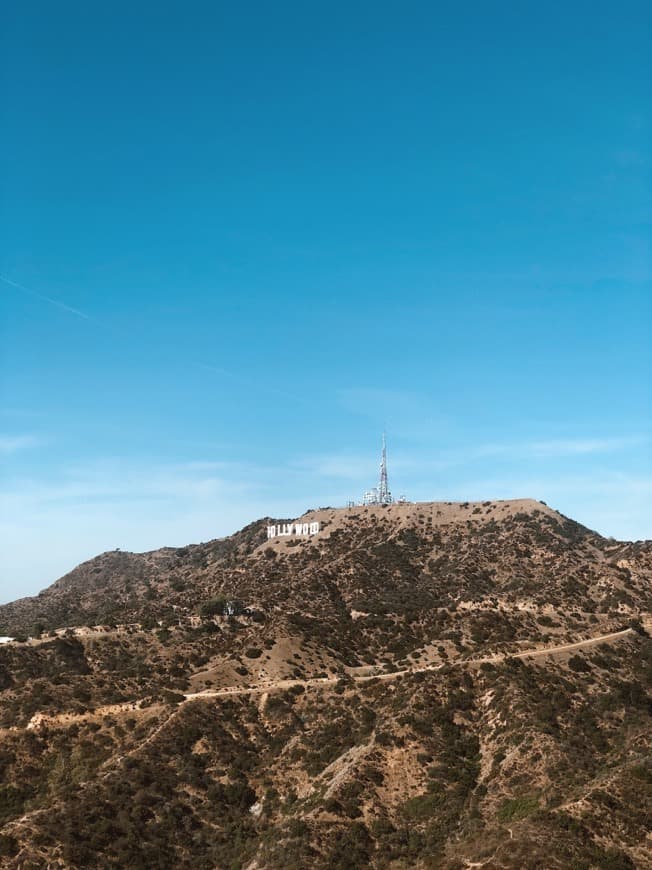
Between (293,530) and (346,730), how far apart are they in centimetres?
8943

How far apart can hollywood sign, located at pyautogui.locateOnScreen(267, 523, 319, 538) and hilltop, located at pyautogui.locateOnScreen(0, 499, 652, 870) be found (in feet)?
110

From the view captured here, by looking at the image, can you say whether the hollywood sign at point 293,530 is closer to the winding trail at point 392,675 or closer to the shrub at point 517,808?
the winding trail at point 392,675

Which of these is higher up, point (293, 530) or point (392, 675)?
point (293, 530)

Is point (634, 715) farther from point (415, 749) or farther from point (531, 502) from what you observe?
point (531, 502)

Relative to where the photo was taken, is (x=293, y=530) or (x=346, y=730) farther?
(x=293, y=530)

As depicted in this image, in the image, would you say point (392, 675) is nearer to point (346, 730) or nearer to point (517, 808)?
point (346, 730)

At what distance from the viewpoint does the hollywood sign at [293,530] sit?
152125 millimetres

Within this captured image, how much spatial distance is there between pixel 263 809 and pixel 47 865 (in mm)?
16686

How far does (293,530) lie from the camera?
15575cm

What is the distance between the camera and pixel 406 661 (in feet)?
283

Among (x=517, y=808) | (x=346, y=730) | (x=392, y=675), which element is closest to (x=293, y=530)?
(x=392, y=675)

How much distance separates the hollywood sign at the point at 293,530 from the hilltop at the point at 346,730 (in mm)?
33459

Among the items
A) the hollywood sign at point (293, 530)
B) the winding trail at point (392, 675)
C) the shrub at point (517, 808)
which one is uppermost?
the hollywood sign at point (293, 530)

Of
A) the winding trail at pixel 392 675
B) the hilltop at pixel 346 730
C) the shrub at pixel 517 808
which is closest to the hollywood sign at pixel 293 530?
the hilltop at pixel 346 730
